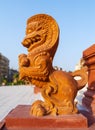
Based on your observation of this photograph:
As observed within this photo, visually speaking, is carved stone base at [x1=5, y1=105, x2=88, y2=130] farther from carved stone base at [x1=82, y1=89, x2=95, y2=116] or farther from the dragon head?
the dragon head

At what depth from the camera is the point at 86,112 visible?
2.96 metres

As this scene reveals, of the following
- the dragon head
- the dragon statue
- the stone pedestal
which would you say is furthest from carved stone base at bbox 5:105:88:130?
the dragon head

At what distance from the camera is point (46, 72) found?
2.67 m

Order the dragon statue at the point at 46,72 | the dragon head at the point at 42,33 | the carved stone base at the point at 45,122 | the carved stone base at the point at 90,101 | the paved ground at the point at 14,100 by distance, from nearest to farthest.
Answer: the carved stone base at the point at 45,122, the dragon statue at the point at 46,72, the dragon head at the point at 42,33, the carved stone base at the point at 90,101, the paved ground at the point at 14,100

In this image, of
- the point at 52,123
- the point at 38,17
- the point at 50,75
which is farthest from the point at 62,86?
the point at 38,17

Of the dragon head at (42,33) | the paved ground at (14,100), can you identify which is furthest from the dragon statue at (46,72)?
the paved ground at (14,100)

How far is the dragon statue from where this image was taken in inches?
101

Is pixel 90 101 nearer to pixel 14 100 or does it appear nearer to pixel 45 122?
pixel 45 122

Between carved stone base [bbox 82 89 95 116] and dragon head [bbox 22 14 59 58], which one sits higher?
dragon head [bbox 22 14 59 58]

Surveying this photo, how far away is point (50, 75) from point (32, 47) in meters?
0.36

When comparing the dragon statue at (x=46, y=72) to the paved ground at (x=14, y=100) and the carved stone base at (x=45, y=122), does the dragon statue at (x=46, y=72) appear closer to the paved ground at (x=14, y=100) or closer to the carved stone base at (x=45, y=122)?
the carved stone base at (x=45, y=122)

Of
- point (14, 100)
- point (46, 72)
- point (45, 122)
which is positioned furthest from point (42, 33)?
point (14, 100)

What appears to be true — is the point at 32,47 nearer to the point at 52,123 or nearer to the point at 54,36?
the point at 54,36

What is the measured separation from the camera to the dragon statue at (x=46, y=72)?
2.57 metres
